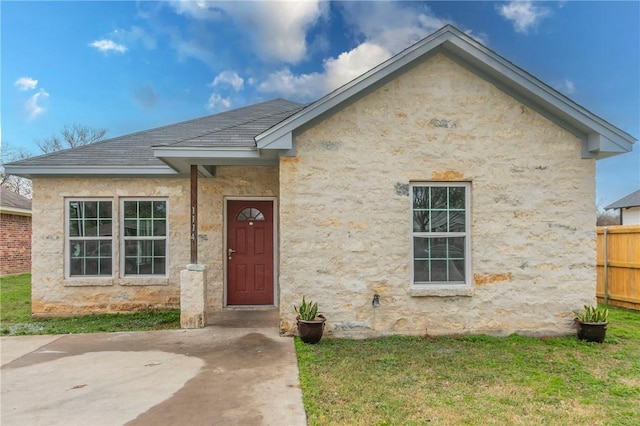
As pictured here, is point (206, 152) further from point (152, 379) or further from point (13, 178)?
point (13, 178)

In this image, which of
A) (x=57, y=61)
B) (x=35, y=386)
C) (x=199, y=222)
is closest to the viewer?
(x=35, y=386)

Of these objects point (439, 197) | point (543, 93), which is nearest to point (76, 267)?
point (439, 197)

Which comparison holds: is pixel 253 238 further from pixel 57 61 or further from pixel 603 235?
pixel 57 61

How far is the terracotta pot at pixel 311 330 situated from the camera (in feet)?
18.9

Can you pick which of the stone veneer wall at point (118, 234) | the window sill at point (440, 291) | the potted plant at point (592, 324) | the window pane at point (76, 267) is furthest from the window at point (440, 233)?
the window pane at point (76, 267)

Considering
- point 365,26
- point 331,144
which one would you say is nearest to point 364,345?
point 331,144

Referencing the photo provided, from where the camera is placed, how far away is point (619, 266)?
9008 mm

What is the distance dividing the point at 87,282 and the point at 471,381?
Result: 25.3 ft

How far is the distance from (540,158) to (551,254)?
1619 millimetres

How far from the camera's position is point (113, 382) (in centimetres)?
431

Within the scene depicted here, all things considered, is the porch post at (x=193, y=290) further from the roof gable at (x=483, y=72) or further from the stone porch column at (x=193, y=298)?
the roof gable at (x=483, y=72)

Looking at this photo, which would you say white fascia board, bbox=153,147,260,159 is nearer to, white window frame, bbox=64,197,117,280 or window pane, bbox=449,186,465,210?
white window frame, bbox=64,197,117,280

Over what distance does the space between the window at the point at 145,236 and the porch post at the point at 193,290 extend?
210 centimetres

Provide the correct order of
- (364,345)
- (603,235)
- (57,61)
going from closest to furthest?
(364,345) → (603,235) → (57,61)
